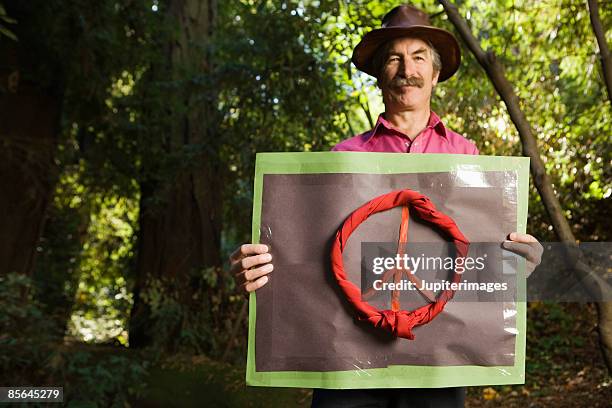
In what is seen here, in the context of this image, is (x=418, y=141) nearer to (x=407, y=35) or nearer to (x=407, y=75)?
(x=407, y=75)

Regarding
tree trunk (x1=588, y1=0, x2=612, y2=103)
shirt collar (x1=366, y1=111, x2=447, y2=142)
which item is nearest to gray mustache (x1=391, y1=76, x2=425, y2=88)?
shirt collar (x1=366, y1=111, x2=447, y2=142)

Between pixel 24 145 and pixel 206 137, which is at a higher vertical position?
pixel 206 137

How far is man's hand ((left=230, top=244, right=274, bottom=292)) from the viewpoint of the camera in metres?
2.03

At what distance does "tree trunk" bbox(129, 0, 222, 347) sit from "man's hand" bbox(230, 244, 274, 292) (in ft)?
16.2

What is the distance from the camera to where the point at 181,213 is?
759 centimetres

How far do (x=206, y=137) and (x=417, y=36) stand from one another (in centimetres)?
431

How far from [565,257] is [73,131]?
20.7 ft

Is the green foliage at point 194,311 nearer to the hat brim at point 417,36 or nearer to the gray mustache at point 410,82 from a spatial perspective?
the hat brim at point 417,36

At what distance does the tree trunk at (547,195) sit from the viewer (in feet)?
11.7

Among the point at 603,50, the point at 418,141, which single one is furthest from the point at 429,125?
the point at 603,50

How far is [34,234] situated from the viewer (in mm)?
6789

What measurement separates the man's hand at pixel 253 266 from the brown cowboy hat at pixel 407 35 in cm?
89

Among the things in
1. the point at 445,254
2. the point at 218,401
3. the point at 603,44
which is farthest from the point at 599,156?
the point at 445,254

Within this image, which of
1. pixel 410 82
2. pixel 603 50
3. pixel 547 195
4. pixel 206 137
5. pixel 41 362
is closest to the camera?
pixel 410 82
